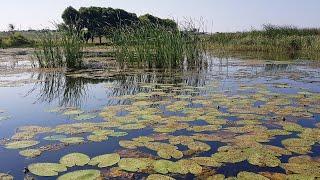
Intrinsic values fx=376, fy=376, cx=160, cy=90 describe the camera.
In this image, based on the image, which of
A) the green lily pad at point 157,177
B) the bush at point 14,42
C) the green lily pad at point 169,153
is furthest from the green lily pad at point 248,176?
the bush at point 14,42

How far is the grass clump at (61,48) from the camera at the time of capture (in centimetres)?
1089

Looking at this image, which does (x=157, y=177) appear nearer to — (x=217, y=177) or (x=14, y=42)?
(x=217, y=177)

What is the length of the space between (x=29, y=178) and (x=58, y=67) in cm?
898

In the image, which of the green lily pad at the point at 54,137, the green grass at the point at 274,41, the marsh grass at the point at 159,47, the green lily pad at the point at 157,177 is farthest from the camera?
the green grass at the point at 274,41

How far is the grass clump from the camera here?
35.7 ft

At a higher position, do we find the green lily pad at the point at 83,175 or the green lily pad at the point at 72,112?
the green lily pad at the point at 72,112

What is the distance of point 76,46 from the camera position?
1112cm

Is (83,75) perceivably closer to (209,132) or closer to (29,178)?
(209,132)

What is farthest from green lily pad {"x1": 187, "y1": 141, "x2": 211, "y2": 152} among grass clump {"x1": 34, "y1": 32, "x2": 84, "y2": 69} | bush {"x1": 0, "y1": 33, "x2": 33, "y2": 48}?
bush {"x1": 0, "y1": 33, "x2": 33, "y2": 48}

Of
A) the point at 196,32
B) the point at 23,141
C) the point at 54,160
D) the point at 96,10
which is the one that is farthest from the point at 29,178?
the point at 96,10

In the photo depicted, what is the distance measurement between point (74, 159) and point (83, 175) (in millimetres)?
466

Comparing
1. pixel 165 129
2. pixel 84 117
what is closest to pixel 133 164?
pixel 165 129

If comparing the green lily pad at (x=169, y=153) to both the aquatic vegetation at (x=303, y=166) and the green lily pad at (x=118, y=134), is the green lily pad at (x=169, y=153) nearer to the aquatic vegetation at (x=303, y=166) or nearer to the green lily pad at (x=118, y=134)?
the green lily pad at (x=118, y=134)

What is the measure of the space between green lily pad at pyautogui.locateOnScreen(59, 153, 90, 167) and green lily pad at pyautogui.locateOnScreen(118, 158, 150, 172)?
1.08ft
